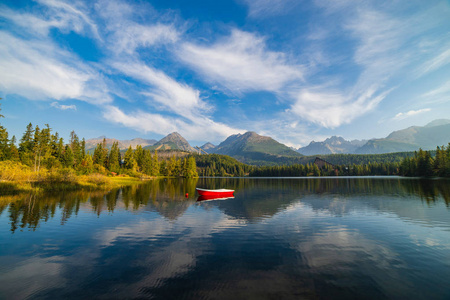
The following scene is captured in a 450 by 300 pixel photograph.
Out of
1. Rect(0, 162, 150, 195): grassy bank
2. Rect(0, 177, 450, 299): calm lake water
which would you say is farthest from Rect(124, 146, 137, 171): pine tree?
Rect(0, 177, 450, 299): calm lake water

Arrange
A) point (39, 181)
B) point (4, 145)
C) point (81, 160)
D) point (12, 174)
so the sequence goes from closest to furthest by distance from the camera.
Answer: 1. point (12, 174)
2. point (39, 181)
3. point (4, 145)
4. point (81, 160)

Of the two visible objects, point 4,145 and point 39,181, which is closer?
point 39,181

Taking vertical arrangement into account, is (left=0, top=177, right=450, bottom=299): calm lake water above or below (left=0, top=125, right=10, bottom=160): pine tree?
below

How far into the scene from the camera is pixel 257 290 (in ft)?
33.5

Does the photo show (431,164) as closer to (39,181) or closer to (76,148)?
(39,181)

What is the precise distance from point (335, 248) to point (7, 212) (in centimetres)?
4121

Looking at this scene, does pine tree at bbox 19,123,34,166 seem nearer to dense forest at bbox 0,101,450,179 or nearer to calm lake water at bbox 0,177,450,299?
dense forest at bbox 0,101,450,179

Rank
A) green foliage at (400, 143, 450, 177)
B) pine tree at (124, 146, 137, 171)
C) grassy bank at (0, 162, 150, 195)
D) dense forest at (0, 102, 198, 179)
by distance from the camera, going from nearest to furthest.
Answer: grassy bank at (0, 162, 150, 195), dense forest at (0, 102, 198, 179), green foliage at (400, 143, 450, 177), pine tree at (124, 146, 137, 171)

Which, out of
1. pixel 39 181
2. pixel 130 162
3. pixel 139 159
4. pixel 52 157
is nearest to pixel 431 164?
pixel 39 181

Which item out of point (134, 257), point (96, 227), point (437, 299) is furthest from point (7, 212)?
point (437, 299)

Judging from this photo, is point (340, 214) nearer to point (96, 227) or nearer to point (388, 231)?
point (388, 231)

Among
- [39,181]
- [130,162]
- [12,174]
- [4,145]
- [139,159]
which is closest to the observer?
[12,174]

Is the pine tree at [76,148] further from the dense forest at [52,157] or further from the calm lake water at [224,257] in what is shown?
the calm lake water at [224,257]

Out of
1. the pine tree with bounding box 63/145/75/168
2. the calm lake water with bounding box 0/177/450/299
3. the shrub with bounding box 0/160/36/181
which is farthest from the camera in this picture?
the pine tree with bounding box 63/145/75/168
